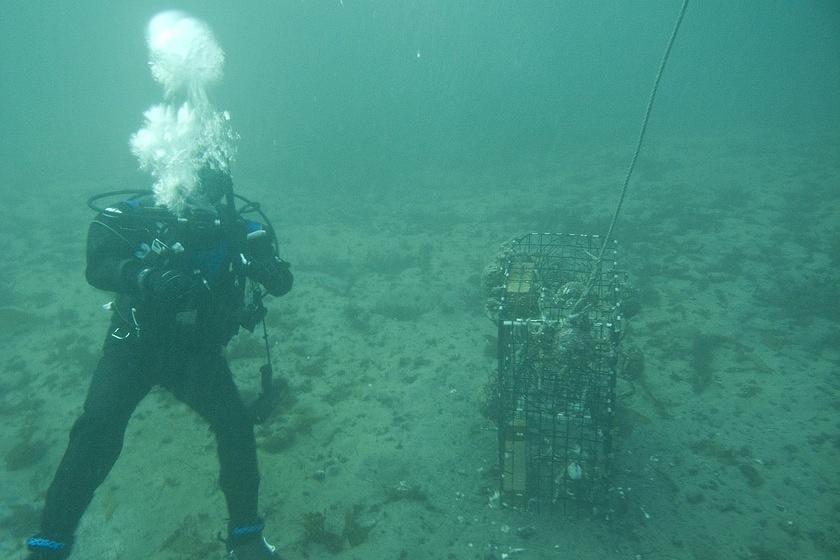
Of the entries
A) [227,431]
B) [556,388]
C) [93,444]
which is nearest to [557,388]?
[556,388]

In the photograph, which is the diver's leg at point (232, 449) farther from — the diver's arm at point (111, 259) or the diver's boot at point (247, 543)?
the diver's arm at point (111, 259)

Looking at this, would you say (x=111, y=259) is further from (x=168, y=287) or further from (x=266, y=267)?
(x=266, y=267)

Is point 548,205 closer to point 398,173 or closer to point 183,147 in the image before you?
point 398,173

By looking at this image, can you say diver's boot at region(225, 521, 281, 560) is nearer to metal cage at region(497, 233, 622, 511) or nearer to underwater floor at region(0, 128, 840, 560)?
underwater floor at region(0, 128, 840, 560)

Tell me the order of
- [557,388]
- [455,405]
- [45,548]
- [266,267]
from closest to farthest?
[45,548] < [266,267] < [557,388] < [455,405]

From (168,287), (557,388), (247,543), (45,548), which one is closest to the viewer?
(45,548)

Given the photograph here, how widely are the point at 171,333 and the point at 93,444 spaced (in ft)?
3.13

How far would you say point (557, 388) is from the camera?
4.45 meters

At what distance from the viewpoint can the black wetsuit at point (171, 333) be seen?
11.3 feet

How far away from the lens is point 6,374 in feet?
24.9

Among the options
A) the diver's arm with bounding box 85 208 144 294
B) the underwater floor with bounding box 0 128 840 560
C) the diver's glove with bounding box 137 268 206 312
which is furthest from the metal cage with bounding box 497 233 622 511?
the diver's arm with bounding box 85 208 144 294

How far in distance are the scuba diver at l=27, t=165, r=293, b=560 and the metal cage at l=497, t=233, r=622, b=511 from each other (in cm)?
234

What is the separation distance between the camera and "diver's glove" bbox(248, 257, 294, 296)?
13.4 ft

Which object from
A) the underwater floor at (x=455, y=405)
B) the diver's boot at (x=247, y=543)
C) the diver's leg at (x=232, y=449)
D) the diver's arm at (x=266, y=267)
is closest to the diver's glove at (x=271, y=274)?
the diver's arm at (x=266, y=267)
